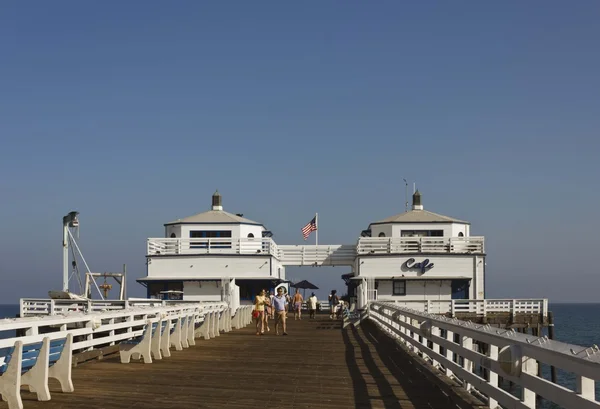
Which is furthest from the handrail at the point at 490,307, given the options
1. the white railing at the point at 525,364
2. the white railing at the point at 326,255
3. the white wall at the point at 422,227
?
the white railing at the point at 525,364

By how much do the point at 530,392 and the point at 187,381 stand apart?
665 centimetres

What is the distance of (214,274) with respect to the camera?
50781 mm

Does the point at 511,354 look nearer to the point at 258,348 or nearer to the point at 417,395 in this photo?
the point at 417,395

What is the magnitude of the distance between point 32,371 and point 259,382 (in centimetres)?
384

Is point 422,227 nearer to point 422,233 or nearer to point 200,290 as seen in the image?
point 422,233

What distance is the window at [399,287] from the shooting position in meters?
50.3

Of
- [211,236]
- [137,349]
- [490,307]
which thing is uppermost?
[211,236]

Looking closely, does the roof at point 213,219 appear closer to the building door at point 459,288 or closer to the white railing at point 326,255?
the white railing at point 326,255

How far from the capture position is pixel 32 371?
1015 centimetres

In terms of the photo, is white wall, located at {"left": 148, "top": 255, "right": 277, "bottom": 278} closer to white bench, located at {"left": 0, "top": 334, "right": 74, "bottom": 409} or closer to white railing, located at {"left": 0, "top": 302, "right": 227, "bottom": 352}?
white railing, located at {"left": 0, "top": 302, "right": 227, "bottom": 352}

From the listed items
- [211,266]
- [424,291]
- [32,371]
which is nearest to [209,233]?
[211,266]

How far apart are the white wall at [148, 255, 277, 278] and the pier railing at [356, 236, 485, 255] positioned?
651 centimetres

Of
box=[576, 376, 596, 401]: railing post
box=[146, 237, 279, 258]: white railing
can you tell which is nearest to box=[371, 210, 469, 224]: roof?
box=[146, 237, 279, 258]: white railing

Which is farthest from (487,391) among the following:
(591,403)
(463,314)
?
(463,314)
